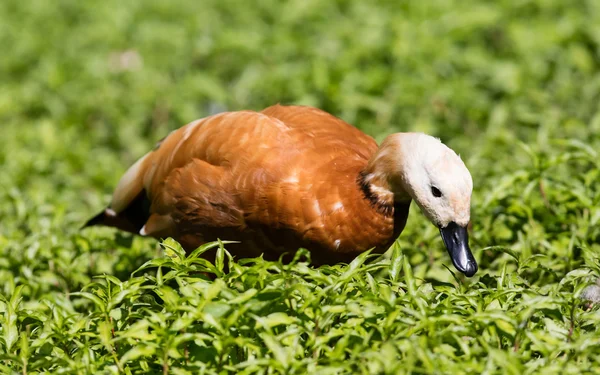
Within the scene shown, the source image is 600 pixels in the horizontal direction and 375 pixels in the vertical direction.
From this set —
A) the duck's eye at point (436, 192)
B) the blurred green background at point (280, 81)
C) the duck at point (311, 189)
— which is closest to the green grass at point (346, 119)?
the blurred green background at point (280, 81)

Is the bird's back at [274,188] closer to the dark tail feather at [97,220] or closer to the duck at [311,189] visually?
the duck at [311,189]

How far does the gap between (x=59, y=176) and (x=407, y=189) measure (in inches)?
132

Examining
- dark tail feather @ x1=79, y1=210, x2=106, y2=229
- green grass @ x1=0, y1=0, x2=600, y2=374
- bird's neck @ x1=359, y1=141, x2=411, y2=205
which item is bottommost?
dark tail feather @ x1=79, y1=210, x2=106, y2=229

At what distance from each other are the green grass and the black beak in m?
0.09

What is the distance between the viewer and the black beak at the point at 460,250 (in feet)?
12.7

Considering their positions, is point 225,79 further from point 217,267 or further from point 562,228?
point 217,267

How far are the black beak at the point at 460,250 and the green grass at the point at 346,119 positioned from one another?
0.09 metres

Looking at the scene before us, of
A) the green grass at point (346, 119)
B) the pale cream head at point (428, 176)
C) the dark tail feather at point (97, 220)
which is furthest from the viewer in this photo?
the dark tail feather at point (97, 220)

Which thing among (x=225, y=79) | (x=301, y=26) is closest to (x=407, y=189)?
(x=225, y=79)

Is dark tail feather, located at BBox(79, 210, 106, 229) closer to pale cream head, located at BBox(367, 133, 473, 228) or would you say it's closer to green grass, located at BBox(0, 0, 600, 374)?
green grass, located at BBox(0, 0, 600, 374)

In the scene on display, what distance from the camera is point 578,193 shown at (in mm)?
4547

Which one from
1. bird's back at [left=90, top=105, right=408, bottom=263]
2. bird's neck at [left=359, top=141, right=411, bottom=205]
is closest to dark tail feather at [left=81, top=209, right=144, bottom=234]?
bird's back at [left=90, top=105, right=408, bottom=263]

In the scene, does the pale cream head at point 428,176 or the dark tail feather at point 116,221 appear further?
the dark tail feather at point 116,221

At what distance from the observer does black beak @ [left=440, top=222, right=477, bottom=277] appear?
386cm
